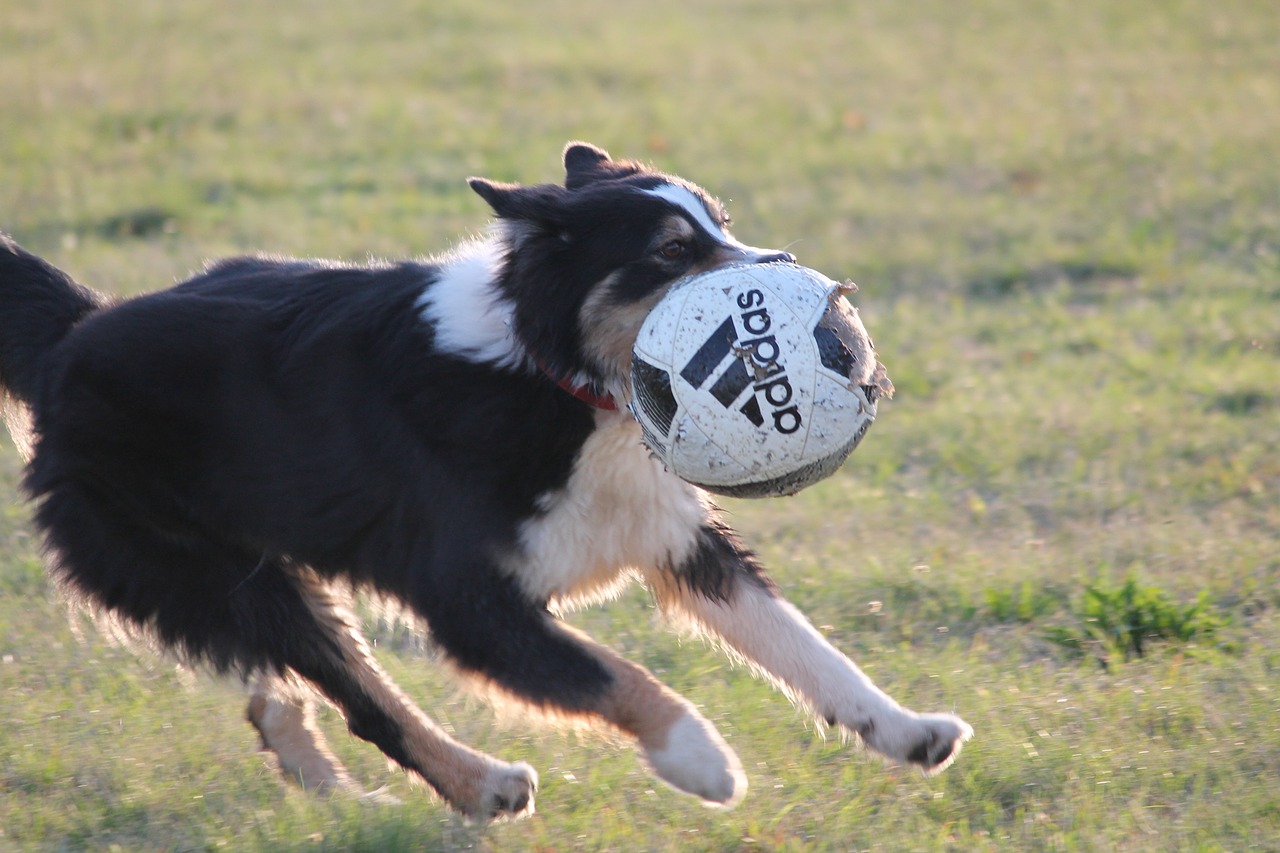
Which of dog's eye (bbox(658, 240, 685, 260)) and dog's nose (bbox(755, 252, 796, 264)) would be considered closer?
dog's nose (bbox(755, 252, 796, 264))

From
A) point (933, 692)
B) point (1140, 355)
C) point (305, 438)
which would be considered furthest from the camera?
point (1140, 355)

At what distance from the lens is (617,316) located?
378cm

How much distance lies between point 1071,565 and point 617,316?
243 cm

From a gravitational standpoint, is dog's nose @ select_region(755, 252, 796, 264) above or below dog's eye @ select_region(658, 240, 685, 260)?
above

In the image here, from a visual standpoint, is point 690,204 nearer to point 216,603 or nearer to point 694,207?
point 694,207

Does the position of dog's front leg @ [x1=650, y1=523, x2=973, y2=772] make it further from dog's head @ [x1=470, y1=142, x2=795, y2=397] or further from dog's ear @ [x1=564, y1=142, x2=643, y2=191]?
dog's ear @ [x1=564, y1=142, x2=643, y2=191]

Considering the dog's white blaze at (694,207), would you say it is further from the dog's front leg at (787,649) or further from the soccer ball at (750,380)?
the dog's front leg at (787,649)

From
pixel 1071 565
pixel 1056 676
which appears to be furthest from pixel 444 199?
pixel 1056 676

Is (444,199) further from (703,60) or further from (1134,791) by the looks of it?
(1134,791)

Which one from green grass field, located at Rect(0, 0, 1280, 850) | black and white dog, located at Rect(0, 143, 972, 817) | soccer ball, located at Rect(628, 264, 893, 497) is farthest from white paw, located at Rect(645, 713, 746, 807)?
soccer ball, located at Rect(628, 264, 893, 497)

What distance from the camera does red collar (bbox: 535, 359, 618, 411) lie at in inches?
147

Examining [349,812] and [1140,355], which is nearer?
[349,812]

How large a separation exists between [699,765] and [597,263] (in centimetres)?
135

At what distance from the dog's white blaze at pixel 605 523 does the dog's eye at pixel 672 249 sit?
452 mm
